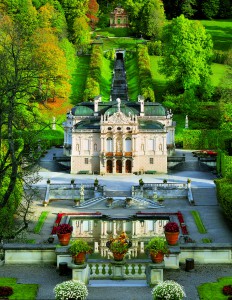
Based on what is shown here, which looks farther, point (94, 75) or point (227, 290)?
point (94, 75)

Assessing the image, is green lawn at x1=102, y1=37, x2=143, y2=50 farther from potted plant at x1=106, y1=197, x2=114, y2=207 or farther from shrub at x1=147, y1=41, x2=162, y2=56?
potted plant at x1=106, y1=197, x2=114, y2=207

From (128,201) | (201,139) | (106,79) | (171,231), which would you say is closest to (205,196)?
(128,201)

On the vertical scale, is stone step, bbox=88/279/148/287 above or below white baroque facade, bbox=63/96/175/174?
above

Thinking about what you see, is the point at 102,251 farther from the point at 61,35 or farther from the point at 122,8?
the point at 122,8

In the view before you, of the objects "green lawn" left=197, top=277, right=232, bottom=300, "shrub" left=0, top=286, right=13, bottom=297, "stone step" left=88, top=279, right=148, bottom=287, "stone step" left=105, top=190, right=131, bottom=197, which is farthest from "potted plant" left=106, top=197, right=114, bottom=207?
"shrub" left=0, top=286, right=13, bottom=297

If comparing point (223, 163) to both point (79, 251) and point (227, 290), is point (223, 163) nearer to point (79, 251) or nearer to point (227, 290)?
point (227, 290)
